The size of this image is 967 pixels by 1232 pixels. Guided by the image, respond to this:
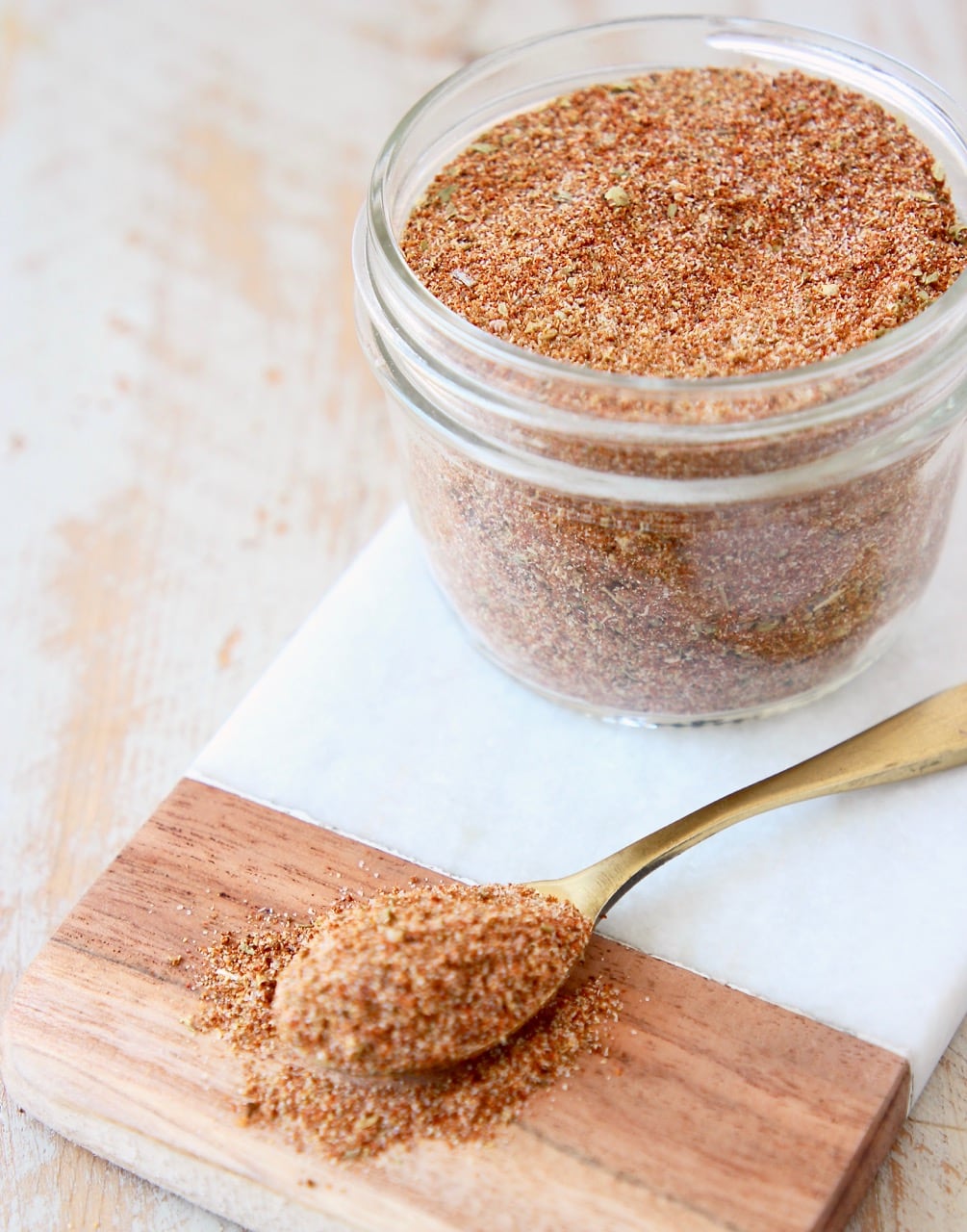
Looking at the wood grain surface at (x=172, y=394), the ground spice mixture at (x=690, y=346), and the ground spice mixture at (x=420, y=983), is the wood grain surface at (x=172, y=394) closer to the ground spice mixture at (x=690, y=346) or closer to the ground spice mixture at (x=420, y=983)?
the ground spice mixture at (x=420, y=983)

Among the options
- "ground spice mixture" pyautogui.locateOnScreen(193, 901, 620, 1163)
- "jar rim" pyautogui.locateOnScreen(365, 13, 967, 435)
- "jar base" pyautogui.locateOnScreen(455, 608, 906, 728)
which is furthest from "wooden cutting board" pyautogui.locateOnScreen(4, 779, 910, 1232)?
"jar rim" pyautogui.locateOnScreen(365, 13, 967, 435)

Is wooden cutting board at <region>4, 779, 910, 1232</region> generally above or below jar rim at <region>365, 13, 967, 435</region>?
below

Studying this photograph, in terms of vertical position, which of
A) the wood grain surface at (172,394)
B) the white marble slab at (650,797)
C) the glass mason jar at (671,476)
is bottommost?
the wood grain surface at (172,394)

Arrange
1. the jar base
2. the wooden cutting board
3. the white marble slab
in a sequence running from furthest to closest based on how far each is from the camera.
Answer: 1. the jar base
2. the white marble slab
3. the wooden cutting board

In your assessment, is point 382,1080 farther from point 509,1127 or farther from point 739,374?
point 739,374

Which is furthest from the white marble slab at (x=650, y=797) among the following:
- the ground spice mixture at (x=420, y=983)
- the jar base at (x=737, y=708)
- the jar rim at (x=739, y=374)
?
the jar rim at (x=739, y=374)

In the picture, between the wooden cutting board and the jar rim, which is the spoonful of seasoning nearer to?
the wooden cutting board

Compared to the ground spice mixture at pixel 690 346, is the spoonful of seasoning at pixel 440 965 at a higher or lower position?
lower

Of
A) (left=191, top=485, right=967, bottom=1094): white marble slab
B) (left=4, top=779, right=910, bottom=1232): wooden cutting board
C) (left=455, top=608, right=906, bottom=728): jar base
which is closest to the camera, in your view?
(left=4, top=779, right=910, bottom=1232): wooden cutting board
